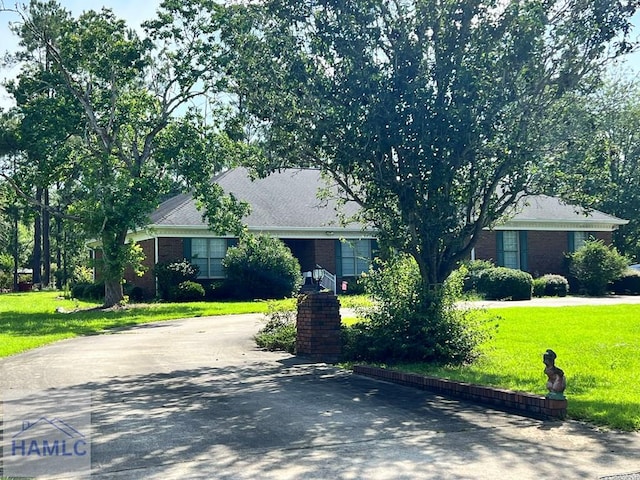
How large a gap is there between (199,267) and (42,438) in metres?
25.7

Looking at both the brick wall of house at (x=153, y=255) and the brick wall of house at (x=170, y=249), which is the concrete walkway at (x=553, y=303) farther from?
the brick wall of house at (x=153, y=255)

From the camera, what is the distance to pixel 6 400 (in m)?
9.41

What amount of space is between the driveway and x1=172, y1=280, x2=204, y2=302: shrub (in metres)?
18.3

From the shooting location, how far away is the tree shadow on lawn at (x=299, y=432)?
6.31m

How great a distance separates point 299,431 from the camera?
7.57m

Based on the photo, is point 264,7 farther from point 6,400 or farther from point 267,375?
point 6,400

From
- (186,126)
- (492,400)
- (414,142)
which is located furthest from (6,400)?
(186,126)

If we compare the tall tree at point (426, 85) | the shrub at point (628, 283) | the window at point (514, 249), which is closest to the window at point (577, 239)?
the window at point (514, 249)

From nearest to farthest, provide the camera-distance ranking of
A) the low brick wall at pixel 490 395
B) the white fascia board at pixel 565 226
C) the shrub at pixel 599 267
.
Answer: the low brick wall at pixel 490 395 < the shrub at pixel 599 267 < the white fascia board at pixel 565 226

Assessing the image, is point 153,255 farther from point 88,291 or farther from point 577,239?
point 577,239

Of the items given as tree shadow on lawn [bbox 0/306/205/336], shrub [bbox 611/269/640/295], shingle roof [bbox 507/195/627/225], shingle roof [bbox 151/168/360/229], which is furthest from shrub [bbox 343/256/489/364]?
shingle roof [bbox 507/195/627/225]

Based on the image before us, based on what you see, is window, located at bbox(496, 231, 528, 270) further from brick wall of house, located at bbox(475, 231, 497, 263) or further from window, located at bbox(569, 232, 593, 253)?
window, located at bbox(569, 232, 593, 253)

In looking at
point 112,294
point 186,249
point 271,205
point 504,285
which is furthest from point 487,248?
point 112,294
